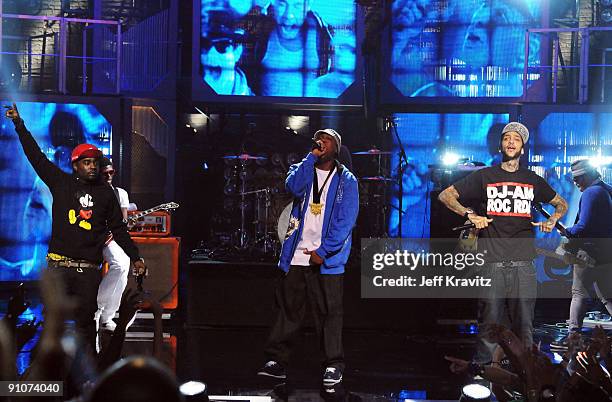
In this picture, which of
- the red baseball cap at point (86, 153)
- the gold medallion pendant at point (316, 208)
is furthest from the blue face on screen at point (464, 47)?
the red baseball cap at point (86, 153)

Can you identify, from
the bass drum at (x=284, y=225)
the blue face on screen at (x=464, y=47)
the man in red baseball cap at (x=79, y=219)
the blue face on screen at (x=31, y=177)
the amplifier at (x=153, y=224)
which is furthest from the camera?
the blue face on screen at (x=464, y=47)

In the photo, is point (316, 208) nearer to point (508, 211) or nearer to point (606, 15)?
point (508, 211)

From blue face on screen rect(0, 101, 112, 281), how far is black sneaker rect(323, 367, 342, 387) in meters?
6.69

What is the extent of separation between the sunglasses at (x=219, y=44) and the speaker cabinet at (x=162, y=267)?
5983 mm

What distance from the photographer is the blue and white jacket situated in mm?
6031

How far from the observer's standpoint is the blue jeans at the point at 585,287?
800 centimetres

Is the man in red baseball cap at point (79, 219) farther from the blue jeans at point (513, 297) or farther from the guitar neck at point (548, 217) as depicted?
the guitar neck at point (548, 217)

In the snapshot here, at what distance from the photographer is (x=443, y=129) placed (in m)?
14.8

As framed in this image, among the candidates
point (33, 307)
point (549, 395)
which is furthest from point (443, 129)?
point (549, 395)

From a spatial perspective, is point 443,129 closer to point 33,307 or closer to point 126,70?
point 126,70

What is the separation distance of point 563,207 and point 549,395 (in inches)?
110

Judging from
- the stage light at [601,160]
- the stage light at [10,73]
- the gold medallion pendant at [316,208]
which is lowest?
the gold medallion pendant at [316,208]

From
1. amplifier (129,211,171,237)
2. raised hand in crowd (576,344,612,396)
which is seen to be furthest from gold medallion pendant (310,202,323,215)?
amplifier (129,211,171,237)

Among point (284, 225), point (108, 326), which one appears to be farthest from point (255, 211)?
point (284, 225)
